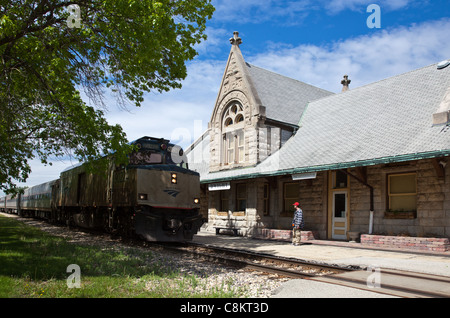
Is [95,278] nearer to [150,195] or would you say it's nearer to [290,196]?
[150,195]

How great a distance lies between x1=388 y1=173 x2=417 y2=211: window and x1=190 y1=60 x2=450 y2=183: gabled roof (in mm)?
1433

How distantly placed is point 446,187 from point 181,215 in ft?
30.3

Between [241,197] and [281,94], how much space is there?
23.0 ft

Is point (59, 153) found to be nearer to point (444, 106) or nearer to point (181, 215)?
point (181, 215)

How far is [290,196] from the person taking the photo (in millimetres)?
18828

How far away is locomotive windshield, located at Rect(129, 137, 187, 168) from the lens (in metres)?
13.9

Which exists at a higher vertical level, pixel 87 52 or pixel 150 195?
pixel 87 52

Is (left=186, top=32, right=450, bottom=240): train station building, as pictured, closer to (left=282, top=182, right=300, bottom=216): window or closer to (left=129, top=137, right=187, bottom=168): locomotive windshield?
(left=282, top=182, right=300, bottom=216): window

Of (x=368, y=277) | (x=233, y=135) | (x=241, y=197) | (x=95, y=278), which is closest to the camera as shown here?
(x=95, y=278)

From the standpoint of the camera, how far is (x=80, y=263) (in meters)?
8.80

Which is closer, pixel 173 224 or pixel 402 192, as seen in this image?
pixel 173 224

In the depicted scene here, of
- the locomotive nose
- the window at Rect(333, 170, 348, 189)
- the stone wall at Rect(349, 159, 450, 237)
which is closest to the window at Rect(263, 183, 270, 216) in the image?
the window at Rect(333, 170, 348, 189)

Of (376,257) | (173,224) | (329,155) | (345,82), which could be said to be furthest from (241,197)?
(345,82)

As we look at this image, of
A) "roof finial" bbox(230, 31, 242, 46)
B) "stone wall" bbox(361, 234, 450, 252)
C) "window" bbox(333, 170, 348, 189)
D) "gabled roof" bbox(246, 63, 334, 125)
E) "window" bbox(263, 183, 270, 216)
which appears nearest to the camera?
"stone wall" bbox(361, 234, 450, 252)
